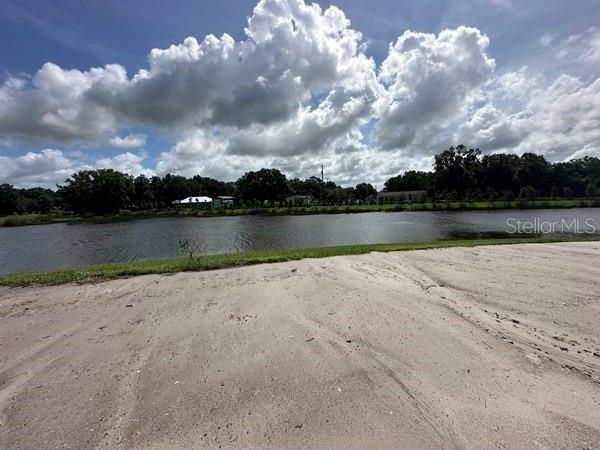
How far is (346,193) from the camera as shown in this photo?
10762 cm

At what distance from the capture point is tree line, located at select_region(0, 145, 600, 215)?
3044 inches

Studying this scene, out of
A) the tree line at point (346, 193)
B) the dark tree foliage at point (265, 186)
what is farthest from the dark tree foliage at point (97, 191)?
the dark tree foliage at point (265, 186)

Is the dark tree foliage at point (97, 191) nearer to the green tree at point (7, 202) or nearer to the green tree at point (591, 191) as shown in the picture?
the green tree at point (7, 202)

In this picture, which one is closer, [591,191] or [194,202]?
[591,191]

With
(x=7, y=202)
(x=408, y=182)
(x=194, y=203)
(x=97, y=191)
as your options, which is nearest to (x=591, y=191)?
(x=408, y=182)

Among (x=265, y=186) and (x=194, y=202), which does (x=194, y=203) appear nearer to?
(x=194, y=202)

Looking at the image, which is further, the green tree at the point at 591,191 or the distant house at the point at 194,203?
the distant house at the point at 194,203

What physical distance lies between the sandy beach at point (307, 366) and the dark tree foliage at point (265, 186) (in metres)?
82.9

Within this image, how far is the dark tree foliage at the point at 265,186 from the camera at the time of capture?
89812mm

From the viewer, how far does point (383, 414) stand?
323 centimetres

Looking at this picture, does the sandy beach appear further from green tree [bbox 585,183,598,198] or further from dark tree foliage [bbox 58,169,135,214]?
green tree [bbox 585,183,598,198]

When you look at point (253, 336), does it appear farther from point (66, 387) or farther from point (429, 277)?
point (429, 277)

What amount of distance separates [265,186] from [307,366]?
287ft

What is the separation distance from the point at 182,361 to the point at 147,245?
21.3 metres
